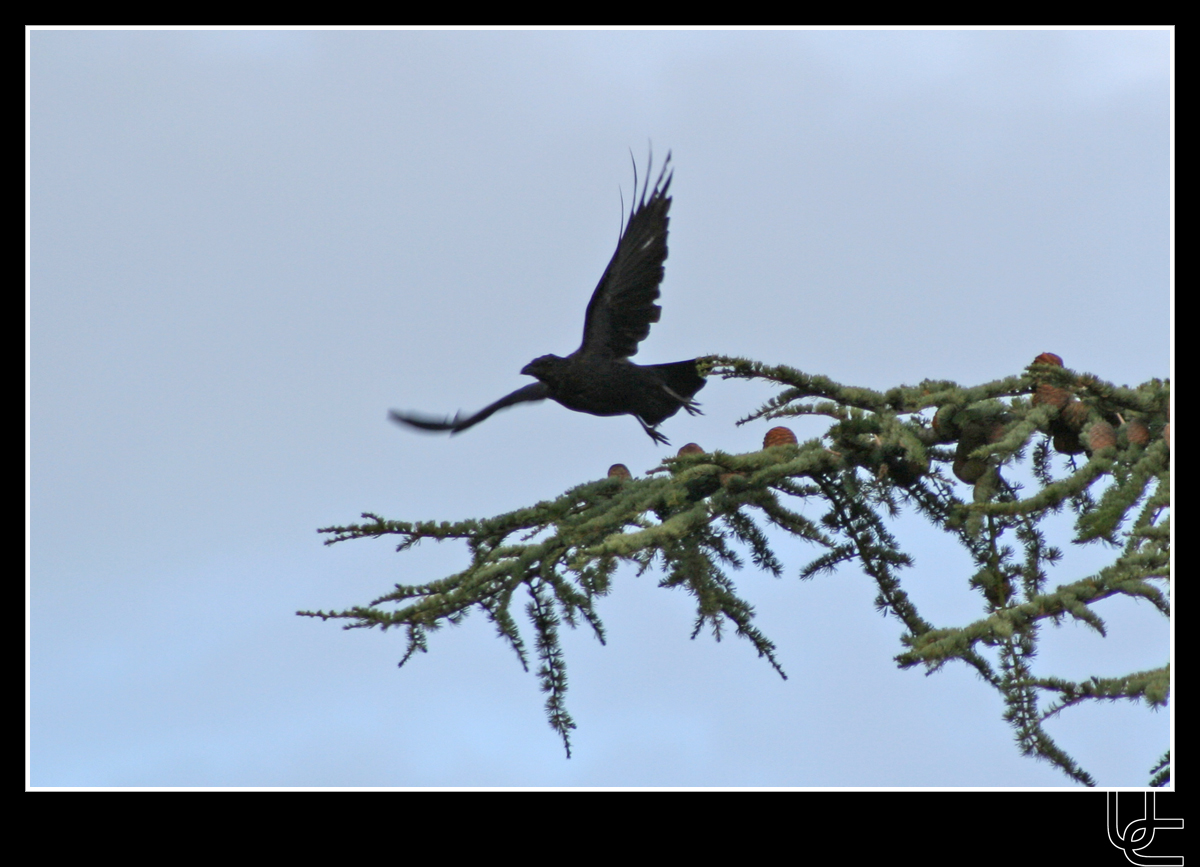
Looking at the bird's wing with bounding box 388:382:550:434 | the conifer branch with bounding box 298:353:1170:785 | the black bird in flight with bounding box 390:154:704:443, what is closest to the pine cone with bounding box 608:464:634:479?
the conifer branch with bounding box 298:353:1170:785

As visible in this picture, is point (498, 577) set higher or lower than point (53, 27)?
lower

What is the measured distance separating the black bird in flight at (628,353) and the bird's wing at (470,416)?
0.26 m

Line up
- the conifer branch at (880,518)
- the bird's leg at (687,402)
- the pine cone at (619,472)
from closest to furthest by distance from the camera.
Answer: the conifer branch at (880,518) < the pine cone at (619,472) < the bird's leg at (687,402)

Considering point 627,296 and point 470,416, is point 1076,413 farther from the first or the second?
point 470,416

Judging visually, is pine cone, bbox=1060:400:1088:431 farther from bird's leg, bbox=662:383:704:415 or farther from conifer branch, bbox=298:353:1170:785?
bird's leg, bbox=662:383:704:415

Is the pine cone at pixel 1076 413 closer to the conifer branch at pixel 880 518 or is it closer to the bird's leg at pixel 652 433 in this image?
the conifer branch at pixel 880 518

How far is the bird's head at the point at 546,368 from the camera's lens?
15.3ft

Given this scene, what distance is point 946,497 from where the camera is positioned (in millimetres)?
3225

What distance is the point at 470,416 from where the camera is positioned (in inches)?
202

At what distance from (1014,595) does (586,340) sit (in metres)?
2.46

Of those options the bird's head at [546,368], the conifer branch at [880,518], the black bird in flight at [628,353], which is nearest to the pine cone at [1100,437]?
the conifer branch at [880,518]

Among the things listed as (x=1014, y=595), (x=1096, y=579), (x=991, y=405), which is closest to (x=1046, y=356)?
(x=991, y=405)
